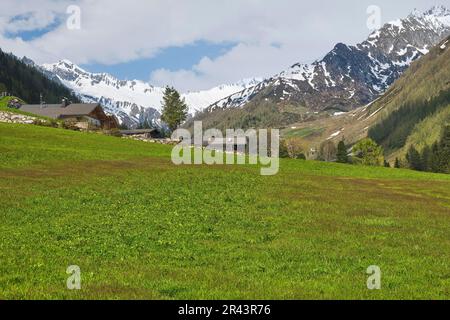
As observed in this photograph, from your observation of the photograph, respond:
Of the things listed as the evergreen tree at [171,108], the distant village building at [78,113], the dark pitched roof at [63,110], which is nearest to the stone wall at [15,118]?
the distant village building at [78,113]

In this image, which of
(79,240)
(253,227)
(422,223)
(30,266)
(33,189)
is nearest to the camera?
(30,266)

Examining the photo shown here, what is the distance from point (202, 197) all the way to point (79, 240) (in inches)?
747

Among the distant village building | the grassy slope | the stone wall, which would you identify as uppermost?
the distant village building

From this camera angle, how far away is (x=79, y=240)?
25.0 meters

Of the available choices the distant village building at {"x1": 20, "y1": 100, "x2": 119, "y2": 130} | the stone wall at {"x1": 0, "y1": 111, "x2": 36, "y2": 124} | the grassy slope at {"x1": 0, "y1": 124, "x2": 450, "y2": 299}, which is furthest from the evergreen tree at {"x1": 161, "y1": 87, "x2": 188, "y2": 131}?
the grassy slope at {"x1": 0, "y1": 124, "x2": 450, "y2": 299}

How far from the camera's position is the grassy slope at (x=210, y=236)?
680 inches

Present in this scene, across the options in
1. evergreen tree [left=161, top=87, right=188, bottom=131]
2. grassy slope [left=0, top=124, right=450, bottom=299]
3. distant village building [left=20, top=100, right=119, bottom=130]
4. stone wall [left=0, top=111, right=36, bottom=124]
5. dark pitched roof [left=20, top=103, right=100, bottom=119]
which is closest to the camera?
grassy slope [left=0, top=124, right=450, bottom=299]

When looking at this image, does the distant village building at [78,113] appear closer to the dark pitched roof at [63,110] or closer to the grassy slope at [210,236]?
the dark pitched roof at [63,110]

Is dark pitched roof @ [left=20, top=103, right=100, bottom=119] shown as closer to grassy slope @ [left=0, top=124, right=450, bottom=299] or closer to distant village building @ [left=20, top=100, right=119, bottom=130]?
distant village building @ [left=20, top=100, right=119, bottom=130]

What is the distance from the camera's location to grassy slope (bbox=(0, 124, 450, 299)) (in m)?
17.3

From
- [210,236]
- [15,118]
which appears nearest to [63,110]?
[15,118]

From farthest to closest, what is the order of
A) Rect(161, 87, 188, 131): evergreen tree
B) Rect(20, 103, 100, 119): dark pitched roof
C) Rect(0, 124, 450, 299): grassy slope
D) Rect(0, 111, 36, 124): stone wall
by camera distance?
Rect(20, 103, 100, 119): dark pitched roof → Rect(161, 87, 188, 131): evergreen tree → Rect(0, 111, 36, 124): stone wall → Rect(0, 124, 450, 299): grassy slope
